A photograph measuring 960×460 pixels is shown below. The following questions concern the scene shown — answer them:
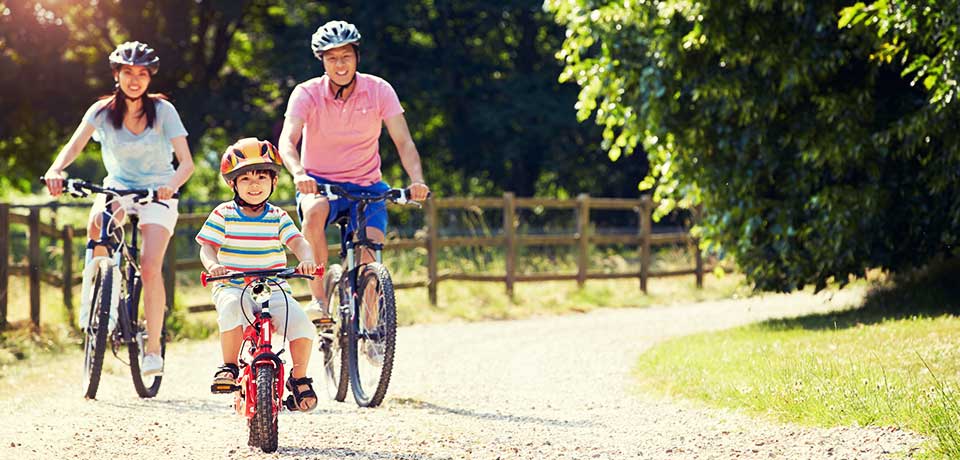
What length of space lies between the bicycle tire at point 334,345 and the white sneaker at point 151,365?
95cm

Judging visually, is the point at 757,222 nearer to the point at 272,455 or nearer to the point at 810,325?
the point at 810,325

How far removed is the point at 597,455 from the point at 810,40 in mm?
5921

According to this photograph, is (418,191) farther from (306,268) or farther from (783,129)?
(783,129)

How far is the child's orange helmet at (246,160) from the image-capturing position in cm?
553

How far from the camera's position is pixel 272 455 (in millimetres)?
5301

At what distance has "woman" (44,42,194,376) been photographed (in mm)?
7336

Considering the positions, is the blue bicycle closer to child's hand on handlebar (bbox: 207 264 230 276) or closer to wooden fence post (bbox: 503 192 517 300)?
child's hand on handlebar (bbox: 207 264 230 276)

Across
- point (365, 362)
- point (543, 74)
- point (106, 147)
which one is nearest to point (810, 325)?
point (365, 362)

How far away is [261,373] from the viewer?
5.24 m

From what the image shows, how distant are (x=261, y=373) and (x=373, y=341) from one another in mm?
1681

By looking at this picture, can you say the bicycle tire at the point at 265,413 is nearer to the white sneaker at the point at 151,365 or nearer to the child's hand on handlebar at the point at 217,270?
the child's hand on handlebar at the point at 217,270

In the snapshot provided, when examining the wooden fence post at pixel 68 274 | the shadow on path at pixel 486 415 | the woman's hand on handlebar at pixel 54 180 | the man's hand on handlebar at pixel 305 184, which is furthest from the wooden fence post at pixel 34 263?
the man's hand on handlebar at pixel 305 184

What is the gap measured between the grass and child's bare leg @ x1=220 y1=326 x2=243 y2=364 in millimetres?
2739

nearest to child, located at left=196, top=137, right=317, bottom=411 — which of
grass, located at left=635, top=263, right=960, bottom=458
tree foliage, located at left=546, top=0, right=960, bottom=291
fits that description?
grass, located at left=635, top=263, right=960, bottom=458
